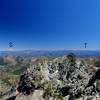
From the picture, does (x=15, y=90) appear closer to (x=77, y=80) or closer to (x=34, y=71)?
(x=34, y=71)

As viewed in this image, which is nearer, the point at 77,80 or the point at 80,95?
the point at 80,95

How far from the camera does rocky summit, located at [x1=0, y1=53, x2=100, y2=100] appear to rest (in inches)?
2389

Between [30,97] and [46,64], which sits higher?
[46,64]

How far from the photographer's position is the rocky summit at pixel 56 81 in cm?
6068

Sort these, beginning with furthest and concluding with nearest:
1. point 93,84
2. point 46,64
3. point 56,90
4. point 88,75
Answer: point 46,64, point 88,75, point 56,90, point 93,84

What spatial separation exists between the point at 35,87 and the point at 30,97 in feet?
10.9

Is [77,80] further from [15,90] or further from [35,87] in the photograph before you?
[15,90]

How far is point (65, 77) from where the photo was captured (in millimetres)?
70188

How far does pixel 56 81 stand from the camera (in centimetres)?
6919

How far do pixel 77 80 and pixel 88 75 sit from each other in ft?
13.4

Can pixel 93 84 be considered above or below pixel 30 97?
above

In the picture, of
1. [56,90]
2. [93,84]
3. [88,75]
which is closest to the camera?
[93,84]

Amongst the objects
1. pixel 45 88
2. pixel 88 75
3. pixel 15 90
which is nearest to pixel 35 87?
pixel 45 88

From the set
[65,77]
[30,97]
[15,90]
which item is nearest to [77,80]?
[65,77]
